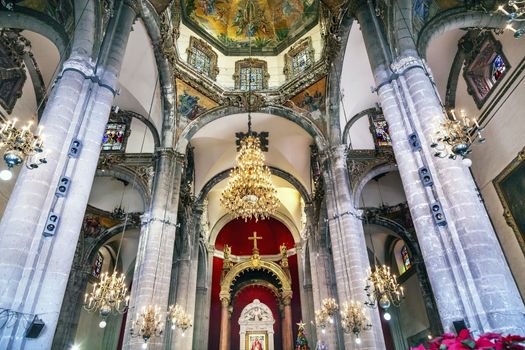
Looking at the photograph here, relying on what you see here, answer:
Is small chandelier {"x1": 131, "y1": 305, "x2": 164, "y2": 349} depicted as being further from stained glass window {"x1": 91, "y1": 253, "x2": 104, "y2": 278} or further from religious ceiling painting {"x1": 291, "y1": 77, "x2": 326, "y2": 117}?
religious ceiling painting {"x1": 291, "y1": 77, "x2": 326, "y2": 117}

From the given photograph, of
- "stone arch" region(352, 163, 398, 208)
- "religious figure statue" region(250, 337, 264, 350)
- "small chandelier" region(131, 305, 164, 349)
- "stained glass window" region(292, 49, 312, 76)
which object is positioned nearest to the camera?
"small chandelier" region(131, 305, 164, 349)

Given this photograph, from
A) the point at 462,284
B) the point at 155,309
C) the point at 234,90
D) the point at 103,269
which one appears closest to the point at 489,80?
the point at 462,284

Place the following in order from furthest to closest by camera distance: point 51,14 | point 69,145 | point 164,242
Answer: point 164,242 → point 51,14 → point 69,145

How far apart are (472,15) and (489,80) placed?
10.8 ft

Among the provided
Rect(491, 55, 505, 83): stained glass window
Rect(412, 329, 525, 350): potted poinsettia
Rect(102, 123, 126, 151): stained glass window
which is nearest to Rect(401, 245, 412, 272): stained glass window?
Rect(491, 55, 505, 83): stained glass window

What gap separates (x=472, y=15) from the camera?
929 cm

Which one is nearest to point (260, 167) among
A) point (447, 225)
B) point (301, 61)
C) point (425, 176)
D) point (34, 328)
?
point (425, 176)

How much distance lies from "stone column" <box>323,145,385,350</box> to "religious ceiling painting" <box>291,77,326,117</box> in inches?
96.2

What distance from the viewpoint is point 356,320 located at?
10820 mm

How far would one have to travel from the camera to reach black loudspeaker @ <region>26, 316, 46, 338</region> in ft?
17.5

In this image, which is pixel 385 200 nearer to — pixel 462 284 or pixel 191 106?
pixel 191 106

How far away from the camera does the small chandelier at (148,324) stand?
33.9ft

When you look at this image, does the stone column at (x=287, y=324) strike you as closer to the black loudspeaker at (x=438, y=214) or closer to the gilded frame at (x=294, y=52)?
the gilded frame at (x=294, y=52)

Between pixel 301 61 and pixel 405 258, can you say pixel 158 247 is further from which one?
pixel 405 258
